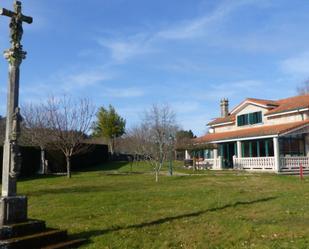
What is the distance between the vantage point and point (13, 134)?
741 centimetres

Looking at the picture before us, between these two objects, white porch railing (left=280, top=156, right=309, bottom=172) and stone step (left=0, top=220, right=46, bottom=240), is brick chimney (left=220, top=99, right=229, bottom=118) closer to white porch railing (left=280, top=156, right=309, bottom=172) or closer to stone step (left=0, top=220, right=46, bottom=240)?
white porch railing (left=280, top=156, right=309, bottom=172)

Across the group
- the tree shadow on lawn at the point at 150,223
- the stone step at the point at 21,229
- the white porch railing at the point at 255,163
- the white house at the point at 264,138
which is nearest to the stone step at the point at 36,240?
the stone step at the point at 21,229

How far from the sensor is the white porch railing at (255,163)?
2889cm

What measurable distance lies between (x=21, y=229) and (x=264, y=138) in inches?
1009

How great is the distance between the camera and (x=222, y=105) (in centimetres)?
4347

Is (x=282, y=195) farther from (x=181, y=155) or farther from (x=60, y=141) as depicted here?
(x=181, y=155)

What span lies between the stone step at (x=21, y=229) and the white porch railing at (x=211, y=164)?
1140 inches

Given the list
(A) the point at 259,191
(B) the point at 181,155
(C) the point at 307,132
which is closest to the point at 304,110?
(C) the point at 307,132

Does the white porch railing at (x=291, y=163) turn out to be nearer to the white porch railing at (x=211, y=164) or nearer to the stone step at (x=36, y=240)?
the white porch railing at (x=211, y=164)

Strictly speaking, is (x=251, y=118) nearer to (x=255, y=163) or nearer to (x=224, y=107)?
(x=255, y=163)

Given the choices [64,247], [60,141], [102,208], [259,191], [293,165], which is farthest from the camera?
[293,165]

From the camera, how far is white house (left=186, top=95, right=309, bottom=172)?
28.6m

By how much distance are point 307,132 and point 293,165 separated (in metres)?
2.74

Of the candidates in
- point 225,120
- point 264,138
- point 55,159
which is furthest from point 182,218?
point 225,120
